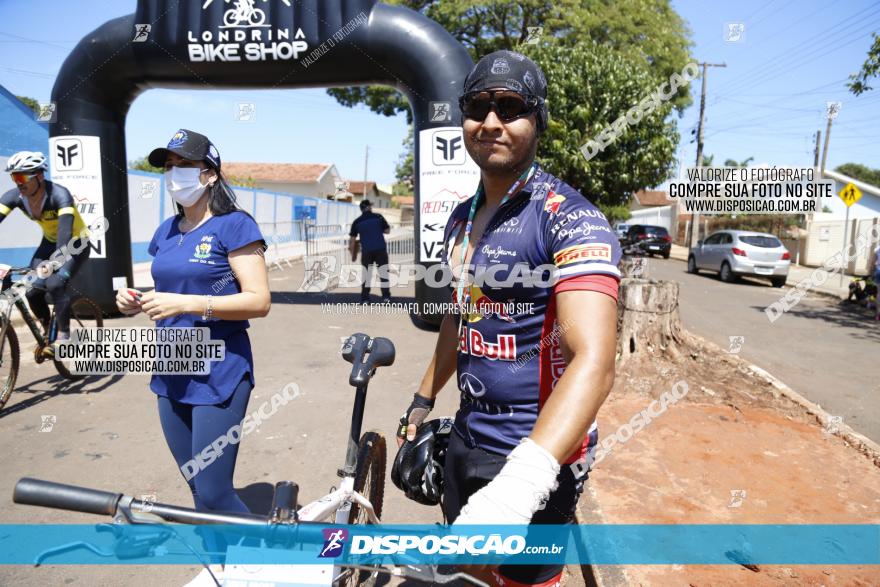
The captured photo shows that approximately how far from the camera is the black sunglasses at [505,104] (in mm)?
1556

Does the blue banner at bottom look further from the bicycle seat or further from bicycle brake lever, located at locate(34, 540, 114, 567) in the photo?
the bicycle seat

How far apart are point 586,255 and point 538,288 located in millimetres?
203

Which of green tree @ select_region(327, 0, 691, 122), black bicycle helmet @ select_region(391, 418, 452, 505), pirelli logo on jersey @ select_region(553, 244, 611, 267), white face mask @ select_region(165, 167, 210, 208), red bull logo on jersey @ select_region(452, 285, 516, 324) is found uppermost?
green tree @ select_region(327, 0, 691, 122)

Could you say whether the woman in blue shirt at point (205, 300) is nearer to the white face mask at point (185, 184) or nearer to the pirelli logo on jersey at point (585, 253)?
the white face mask at point (185, 184)

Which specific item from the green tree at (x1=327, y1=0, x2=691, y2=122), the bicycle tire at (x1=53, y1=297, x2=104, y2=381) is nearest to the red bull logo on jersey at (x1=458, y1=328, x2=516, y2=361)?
the bicycle tire at (x1=53, y1=297, x2=104, y2=381)

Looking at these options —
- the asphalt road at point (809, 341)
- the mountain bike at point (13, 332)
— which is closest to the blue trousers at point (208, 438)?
the mountain bike at point (13, 332)

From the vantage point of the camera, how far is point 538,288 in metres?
1.50

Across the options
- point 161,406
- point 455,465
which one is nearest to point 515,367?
point 455,465

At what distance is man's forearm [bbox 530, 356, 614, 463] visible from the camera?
1.19m

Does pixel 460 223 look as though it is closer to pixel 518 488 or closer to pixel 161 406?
pixel 518 488

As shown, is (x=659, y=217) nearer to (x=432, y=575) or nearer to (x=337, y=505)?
(x=337, y=505)

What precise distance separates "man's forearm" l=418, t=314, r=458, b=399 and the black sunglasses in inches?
31.9

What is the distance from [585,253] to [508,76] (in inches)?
23.3

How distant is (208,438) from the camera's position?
90.0 inches
